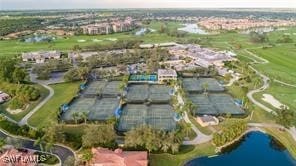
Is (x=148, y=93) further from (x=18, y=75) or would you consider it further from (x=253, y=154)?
(x=18, y=75)

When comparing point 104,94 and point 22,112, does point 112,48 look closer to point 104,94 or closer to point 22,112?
point 104,94

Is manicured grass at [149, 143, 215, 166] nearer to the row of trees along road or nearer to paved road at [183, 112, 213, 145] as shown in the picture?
paved road at [183, 112, 213, 145]

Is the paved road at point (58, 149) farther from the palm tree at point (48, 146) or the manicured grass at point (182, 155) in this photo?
the manicured grass at point (182, 155)

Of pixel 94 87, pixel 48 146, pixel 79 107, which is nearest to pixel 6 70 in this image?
pixel 94 87

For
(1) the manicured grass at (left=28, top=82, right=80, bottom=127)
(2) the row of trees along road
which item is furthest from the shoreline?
(2) the row of trees along road

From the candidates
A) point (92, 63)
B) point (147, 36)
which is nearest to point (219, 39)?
point (147, 36)
